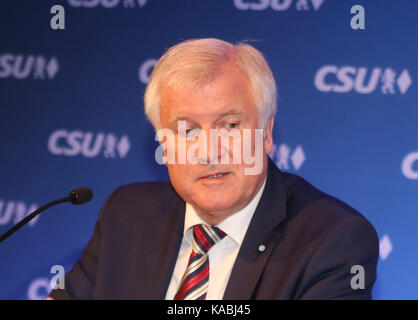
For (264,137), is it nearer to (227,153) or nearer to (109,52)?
(227,153)

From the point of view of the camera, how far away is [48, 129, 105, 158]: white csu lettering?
363cm

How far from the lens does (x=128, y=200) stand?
250cm

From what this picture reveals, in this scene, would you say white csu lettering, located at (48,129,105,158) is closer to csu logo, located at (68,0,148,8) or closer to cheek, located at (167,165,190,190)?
csu logo, located at (68,0,148,8)

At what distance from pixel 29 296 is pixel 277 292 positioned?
2250mm

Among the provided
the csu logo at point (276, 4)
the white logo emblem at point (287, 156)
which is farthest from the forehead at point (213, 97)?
the csu logo at point (276, 4)

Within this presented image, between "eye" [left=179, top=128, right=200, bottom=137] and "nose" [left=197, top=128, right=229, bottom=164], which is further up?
"eye" [left=179, top=128, right=200, bottom=137]

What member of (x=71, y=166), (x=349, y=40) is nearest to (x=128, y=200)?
(x=71, y=166)

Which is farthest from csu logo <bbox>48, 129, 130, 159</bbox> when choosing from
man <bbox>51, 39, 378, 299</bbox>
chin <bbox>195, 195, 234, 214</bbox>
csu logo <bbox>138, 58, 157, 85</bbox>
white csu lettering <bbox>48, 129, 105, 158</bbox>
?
chin <bbox>195, 195, 234, 214</bbox>

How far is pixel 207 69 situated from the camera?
6.73ft

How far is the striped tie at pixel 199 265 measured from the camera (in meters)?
2.06

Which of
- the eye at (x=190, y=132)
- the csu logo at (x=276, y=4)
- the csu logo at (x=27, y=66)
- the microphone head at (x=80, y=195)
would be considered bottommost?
the microphone head at (x=80, y=195)

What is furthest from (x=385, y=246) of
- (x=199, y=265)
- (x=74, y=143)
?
(x=74, y=143)

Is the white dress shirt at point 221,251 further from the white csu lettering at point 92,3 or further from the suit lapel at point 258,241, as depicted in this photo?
the white csu lettering at point 92,3
